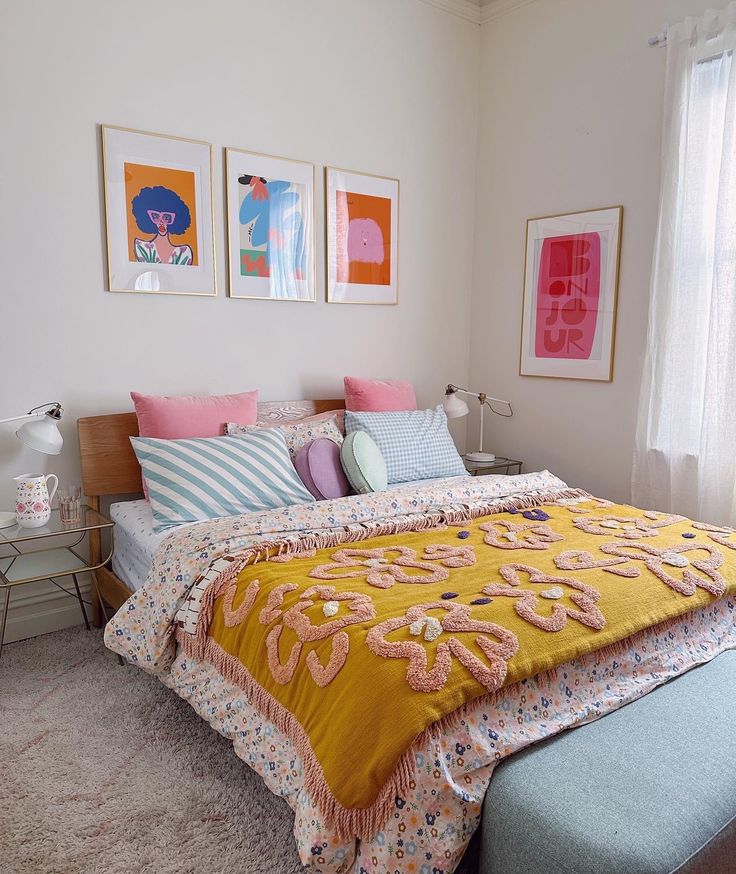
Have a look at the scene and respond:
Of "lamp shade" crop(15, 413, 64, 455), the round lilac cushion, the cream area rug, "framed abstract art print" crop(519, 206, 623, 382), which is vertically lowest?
the cream area rug

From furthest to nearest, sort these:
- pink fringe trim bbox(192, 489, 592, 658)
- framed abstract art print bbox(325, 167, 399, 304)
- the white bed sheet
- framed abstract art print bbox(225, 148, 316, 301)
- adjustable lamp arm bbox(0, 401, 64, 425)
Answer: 1. framed abstract art print bbox(325, 167, 399, 304)
2. framed abstract art print bbox(225, 148, 316, 301)
3. adjustable lamp arm bbox(0, 401, 64, 425)
4. the white bed sheet
5. pink fringe trim bbox(192, 489, 592, 658)

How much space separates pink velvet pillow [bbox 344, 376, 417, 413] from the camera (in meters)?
3.26

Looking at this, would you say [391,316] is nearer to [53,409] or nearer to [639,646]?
[53,409]

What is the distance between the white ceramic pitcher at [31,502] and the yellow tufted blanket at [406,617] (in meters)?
0.81

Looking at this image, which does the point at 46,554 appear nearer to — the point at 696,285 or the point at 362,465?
the point at 362,465

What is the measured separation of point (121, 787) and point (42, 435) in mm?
1214

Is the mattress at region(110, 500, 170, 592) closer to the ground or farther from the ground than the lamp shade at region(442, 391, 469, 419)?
closer to the ground

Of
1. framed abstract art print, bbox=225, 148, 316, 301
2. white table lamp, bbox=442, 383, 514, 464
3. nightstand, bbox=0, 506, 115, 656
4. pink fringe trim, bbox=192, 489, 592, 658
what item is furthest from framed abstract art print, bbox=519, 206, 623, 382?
nightstand, bbox=0, 506, 115, 656

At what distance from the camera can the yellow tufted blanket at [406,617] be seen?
1.35 metres

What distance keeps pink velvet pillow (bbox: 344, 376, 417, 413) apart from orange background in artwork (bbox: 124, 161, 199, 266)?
0.91 meters

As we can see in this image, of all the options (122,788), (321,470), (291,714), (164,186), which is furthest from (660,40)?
(122,788)

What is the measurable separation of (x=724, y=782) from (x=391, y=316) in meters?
2.73

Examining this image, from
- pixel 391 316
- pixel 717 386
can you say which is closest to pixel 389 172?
pixel 391 316

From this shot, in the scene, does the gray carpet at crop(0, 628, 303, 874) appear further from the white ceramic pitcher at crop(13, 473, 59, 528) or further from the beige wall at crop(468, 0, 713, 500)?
the beige wall at crop(468, 0, 713, 500)
